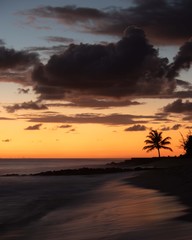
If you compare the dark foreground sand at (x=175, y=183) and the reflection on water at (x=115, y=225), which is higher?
the dark foreground sand at (x=175, y=183)

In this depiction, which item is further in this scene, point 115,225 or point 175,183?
point 175,183

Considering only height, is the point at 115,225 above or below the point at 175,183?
below

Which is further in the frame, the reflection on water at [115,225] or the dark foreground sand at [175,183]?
the dark foreground sand at [175,183]

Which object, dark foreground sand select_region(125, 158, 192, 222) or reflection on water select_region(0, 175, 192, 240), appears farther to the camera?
dark foreground sand select_region(125, 158, 192, 222)

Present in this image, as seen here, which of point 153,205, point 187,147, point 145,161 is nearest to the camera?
point 153,205

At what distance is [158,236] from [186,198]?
299 inches

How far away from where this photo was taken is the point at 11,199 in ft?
82.2

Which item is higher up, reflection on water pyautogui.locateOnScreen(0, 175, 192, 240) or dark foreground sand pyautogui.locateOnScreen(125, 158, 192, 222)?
dark foreground sand pyautogui.locateOnScreen(125, 158, 192, 222)

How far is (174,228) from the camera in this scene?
10.5 metres

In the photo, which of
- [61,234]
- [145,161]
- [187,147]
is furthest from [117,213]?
[145,161]

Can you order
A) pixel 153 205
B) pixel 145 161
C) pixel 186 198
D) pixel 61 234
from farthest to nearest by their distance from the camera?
pixel 145 161 → pixel 186 198 → pixel 153 205 → pixel 61 234

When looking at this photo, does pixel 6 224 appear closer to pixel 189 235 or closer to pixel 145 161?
pixel 189 235

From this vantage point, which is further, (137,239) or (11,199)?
(11,199)

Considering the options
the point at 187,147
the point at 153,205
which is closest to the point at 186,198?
the point at 153,205
